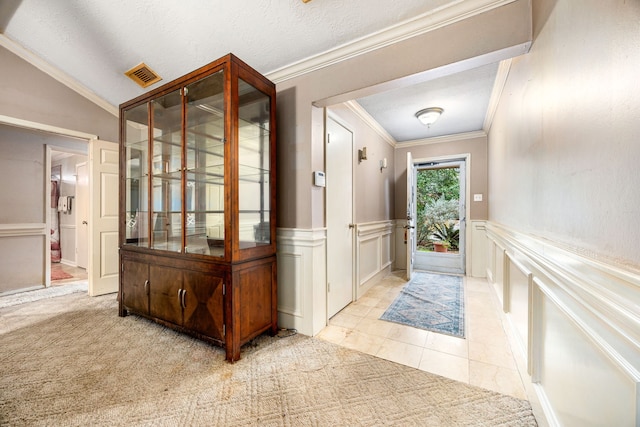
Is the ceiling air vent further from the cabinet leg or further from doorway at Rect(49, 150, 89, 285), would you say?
doorway at Rect(49, 150, 89, 285)

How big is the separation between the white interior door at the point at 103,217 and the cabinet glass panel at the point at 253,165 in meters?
2.46

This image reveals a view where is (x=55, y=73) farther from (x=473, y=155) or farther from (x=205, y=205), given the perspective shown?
(x=473, y=155)

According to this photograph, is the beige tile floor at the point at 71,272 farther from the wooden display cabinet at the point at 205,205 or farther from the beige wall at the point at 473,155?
the beige wall at the point at 473,155

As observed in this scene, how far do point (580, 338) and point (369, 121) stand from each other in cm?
309

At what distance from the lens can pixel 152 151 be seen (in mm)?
2266

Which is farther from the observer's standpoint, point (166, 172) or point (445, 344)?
point (166, 172)

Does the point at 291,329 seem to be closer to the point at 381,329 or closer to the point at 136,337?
the point at 381,329

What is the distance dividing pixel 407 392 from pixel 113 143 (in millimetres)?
4181

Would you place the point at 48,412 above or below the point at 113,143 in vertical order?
below

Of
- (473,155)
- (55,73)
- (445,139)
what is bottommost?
(473,155)

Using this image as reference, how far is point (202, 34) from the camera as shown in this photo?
2.11 metres

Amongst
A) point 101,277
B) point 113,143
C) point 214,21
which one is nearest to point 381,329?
point 214,21

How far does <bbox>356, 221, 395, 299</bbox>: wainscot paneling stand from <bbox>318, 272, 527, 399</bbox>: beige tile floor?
43 cm

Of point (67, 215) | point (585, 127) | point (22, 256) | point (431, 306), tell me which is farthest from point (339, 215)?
point (67, 215)
